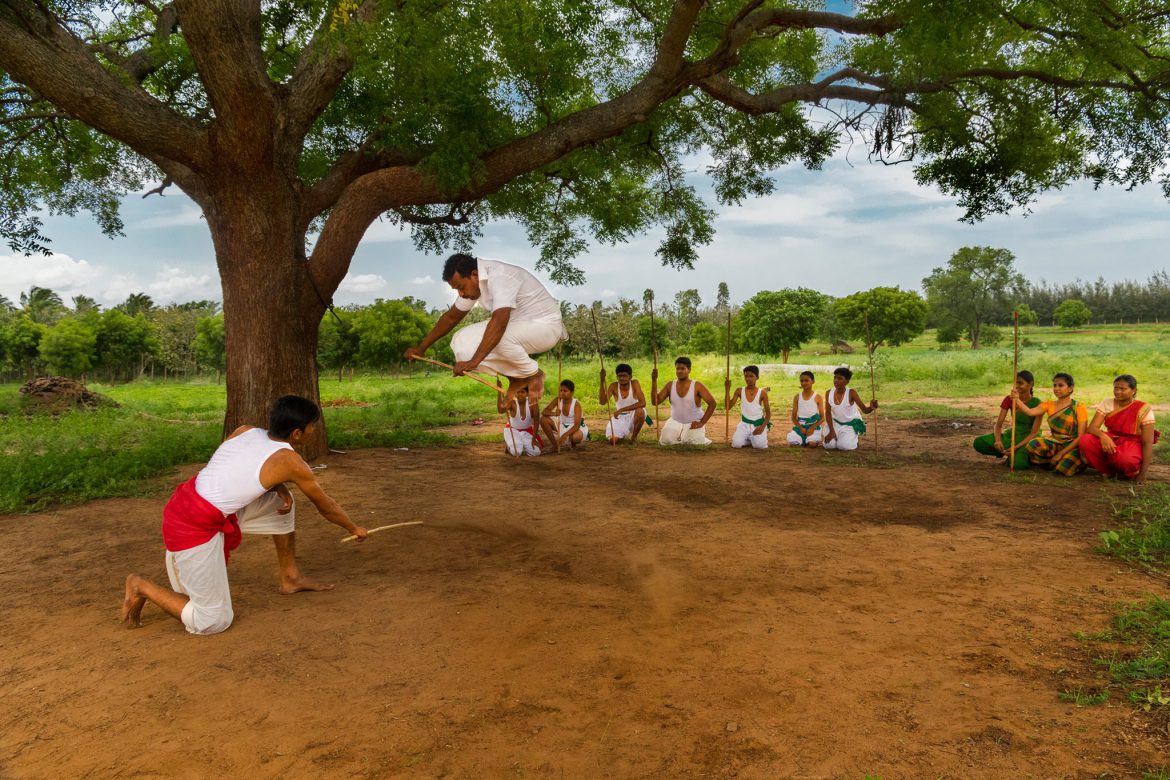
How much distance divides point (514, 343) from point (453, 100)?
13.6 ft

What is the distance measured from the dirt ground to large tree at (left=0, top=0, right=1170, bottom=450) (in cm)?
419

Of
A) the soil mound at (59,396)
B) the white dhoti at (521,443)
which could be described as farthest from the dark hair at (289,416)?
the soil mound at (59,396)

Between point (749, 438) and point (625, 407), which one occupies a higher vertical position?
point (625, 407)

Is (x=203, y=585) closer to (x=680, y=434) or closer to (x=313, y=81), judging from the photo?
(x=313, y=81)

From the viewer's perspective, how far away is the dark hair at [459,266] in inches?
239

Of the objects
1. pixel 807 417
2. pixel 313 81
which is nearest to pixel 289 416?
pixel 313 81

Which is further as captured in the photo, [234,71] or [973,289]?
[973,289]

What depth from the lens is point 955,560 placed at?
5.46 m

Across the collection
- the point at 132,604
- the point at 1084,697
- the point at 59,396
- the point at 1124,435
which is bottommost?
the point at 1084,697

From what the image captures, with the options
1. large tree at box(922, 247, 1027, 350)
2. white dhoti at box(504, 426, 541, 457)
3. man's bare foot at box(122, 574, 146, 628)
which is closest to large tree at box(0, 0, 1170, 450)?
white dhoti at box(504, 426, 541, 457)

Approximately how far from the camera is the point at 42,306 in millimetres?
66375

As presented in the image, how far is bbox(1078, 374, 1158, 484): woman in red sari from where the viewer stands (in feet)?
25.7

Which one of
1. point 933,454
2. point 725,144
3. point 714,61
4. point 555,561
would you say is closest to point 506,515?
point 555,561

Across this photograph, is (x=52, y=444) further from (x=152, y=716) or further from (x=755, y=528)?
(x=755, y=528)
